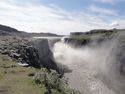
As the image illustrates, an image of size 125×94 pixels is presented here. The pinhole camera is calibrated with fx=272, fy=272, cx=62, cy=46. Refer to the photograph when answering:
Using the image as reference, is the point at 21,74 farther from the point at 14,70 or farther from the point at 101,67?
the point at 101,67

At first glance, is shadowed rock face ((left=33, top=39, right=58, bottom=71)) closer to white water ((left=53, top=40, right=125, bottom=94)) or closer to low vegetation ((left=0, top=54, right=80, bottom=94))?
white water ((left=53, top=40, right=125, bottom=94))

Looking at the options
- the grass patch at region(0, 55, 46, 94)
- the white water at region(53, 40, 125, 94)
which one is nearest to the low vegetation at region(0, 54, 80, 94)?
the grass patch at region(0, 55, 46, 94)

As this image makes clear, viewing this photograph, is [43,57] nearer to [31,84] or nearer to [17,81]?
[17,81]

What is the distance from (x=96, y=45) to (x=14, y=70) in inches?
3418

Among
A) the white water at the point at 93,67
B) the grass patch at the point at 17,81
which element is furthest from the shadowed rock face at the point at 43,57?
the grass patch at the point at 17,81

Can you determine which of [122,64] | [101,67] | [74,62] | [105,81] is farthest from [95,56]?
[105,81]

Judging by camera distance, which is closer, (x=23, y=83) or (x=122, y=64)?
(x=23, y=83)

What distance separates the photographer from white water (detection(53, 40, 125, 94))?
192ft

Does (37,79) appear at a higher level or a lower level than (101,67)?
higher

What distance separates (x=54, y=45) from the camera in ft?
431

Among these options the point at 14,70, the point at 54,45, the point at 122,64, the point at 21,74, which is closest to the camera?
the point at 21,74

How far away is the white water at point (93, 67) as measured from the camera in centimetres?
5867

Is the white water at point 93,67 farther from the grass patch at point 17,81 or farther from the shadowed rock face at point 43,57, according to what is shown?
the grass patch at point 17,81

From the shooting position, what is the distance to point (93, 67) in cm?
8912
